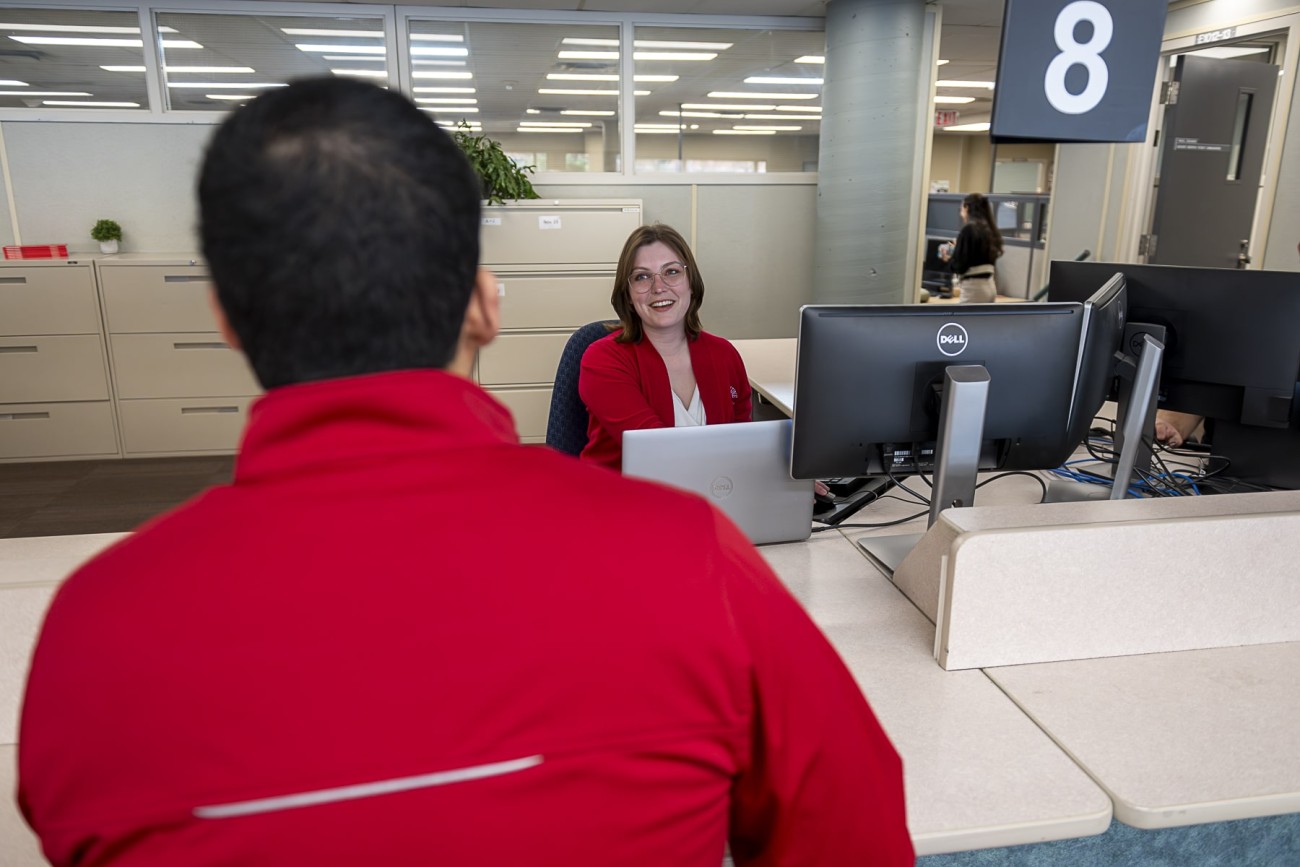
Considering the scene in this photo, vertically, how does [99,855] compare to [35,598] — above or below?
above

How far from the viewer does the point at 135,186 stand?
15.2ft

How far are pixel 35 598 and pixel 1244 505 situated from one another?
179cm

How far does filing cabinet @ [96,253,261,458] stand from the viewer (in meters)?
4.29

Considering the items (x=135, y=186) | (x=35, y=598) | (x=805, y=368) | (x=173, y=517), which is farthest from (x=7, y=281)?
(x=173, y=517)

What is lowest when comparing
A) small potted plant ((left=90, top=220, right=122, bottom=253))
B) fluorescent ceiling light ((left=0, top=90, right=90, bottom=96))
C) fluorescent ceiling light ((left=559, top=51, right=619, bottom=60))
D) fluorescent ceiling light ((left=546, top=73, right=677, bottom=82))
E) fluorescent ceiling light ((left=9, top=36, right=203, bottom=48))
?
small potted plant ((left=90, top=220, right=122, bottom=253))

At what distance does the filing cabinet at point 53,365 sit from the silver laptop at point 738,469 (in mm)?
3933

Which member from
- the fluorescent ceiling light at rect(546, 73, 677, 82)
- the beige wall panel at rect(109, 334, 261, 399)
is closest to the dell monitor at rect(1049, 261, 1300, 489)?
the fluorescent ceiling light at rect(546, 73, 677, 82)

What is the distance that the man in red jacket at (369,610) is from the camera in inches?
18.3

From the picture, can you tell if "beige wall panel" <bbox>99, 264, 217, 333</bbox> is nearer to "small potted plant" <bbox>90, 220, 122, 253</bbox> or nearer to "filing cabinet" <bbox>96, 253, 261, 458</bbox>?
→ "filing cabinet" <bbox>96, 253, 261, 458</bbox>

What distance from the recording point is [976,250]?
5.27m

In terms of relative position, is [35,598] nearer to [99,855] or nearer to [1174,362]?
[99,855]

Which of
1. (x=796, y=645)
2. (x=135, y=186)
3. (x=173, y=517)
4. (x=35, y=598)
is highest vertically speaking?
(x=135, y=186)

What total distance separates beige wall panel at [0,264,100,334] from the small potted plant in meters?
0.38

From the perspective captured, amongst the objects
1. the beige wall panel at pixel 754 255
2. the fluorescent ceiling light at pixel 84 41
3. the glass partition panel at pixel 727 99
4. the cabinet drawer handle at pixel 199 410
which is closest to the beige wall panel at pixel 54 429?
the cabinet drawer handle at pixel 199 410
